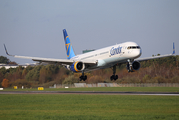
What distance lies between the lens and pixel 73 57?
61281 mm

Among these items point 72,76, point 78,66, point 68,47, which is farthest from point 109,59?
point 72,76

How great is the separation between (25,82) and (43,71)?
11772mm

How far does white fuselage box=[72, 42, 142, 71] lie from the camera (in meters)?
43.2

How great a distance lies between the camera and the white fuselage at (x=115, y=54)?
43.2 m

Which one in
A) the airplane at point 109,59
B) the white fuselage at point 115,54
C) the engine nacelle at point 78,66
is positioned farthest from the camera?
the engine nacelle at point 78,66

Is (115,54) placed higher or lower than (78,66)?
higher

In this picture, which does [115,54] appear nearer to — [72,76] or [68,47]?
[68,47]

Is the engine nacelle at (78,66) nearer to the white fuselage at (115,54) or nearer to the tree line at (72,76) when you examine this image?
the white fuselage at (115,54)

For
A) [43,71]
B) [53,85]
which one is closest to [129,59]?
[43,71]

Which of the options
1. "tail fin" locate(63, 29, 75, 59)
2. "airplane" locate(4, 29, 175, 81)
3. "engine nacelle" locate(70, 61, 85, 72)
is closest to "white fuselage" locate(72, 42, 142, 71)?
"airplane" locate(4, 29, 175, 81)

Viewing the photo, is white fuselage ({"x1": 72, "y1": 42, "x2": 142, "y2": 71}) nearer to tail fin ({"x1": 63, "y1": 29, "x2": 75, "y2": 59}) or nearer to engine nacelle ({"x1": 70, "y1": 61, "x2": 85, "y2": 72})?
engine nacelle ({"x1": 70, "y1": 61, "x2": 85, "y2": 72})

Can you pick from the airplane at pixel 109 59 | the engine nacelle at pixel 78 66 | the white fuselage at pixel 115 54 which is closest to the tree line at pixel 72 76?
the airplane at pixel 109 59

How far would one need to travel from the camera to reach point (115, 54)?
4544 cm

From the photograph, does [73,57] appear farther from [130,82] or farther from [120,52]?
[130,82]
